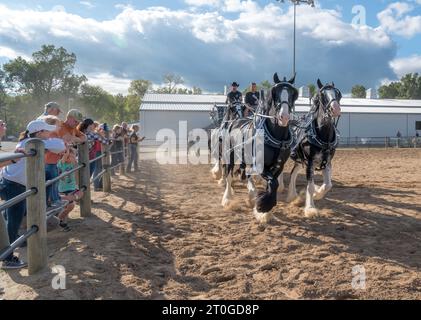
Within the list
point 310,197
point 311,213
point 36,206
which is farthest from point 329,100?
point 36,206

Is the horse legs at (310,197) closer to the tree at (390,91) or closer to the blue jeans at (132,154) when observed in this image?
the blue jeans at (132,154)

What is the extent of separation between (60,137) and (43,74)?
67352 mm

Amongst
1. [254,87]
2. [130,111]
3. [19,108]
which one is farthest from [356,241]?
[130,111]

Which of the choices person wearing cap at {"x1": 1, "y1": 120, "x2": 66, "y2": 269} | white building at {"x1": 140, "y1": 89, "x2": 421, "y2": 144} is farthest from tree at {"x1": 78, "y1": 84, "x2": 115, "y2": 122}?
person wearing cap at {"x1": 1, "y1": 120, "x2": 66, "y2": 269}

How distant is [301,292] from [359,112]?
146 feet

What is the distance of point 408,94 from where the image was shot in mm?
88000

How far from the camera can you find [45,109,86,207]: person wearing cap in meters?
5.07

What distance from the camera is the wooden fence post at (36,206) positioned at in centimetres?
376

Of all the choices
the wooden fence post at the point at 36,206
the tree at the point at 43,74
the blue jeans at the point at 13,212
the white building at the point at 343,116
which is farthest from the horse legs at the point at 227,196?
the tree at the point at 43,74

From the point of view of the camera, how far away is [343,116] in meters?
43.8

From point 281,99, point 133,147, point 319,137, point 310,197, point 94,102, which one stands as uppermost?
point 94,102

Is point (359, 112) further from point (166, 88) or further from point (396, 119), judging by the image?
point (166, 88)

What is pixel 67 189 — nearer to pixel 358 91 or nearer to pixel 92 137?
pixel 92 137

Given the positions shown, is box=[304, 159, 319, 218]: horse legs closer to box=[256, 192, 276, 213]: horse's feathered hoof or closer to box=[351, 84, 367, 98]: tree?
box=[256, 192, 276, 213]: horse's feathered hoof
